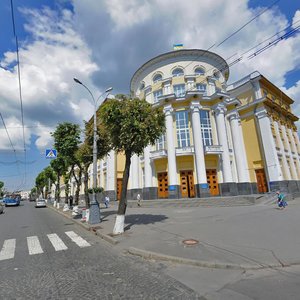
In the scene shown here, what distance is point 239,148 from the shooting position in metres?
25.2

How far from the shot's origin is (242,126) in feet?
90.3

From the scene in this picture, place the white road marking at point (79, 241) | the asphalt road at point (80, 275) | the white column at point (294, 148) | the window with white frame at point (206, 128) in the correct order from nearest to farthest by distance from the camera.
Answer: the asphalt road at point (80, 275)
the white road marking at point (79, 241)
the window with white frame at point (206, 128)
the white column at point (294, 148)

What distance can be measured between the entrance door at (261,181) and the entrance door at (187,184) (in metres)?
8.64

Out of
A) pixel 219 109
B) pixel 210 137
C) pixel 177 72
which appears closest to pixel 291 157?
pixel 210 137

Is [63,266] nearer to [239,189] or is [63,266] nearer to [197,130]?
[197,130]

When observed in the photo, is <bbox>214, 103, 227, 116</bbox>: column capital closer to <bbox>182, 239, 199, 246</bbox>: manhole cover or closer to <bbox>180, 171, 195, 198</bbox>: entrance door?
<bbox>180, 171, 195, 198</bbox>: entrance door

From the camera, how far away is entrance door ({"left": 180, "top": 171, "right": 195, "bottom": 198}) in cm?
2364

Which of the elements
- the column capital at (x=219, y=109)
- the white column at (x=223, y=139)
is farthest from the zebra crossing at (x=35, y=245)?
the column capital at (x=219, y=109)

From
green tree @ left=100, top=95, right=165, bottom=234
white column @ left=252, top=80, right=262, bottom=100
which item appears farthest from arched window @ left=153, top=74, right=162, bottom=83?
green tree @ left=100, top=95, right=165, bottom=234

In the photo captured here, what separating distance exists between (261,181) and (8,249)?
25914mm

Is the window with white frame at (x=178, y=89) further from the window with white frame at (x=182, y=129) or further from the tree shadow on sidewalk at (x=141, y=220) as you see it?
the tree shadow on sidewalk at (x=141, y=220)

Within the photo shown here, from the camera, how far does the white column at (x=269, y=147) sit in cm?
2331

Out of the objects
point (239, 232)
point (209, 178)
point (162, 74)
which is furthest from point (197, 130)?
point (239, 232)

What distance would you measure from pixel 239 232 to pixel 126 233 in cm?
457
